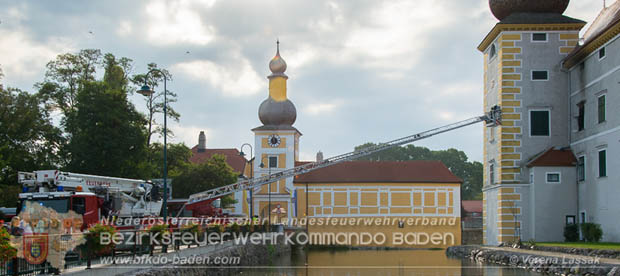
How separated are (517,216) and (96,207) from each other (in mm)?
22400

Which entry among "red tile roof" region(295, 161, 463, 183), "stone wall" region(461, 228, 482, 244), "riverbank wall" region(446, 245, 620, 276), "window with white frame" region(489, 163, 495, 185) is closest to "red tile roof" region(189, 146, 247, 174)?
"red tile roof" region(295, 161, 463, 183)

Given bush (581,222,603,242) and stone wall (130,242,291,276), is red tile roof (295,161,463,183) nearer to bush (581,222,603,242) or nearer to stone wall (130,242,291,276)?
stone wall (130,242,291,276)

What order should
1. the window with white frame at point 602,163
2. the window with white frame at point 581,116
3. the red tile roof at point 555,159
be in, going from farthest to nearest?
the red tile roof at point 555,159 < the window with white frame at point 581,116 < the window with white frame at point 602,163

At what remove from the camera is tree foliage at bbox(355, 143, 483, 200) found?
103 m

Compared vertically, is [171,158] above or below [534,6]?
below

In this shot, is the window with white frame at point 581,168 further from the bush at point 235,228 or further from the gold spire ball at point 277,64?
the gold spire ball at point 277,64

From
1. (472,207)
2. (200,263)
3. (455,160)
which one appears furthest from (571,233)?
(455,160)

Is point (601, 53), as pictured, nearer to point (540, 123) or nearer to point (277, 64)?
point (540, 123)

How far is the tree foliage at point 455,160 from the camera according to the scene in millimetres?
103125

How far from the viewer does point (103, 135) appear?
138ft

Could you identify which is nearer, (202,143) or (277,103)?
(277,103)

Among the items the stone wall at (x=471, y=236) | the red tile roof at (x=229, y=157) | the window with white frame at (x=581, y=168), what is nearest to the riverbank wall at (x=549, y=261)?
the window with white frame at (x=581, y=168)

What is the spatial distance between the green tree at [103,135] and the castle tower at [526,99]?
2277 centimetres

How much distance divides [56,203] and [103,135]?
20.8 m
